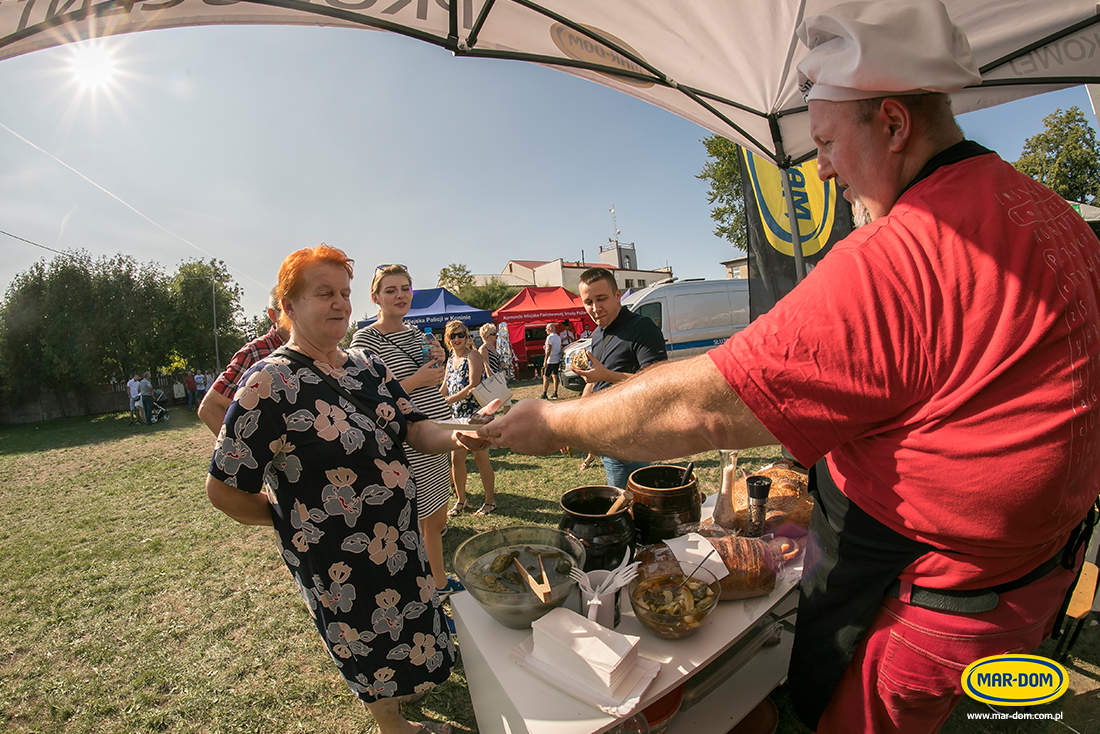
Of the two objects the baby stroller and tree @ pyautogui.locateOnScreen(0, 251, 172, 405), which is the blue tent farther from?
tree @ pyautogui.locateOnScreen(0, 251, 172, 405)

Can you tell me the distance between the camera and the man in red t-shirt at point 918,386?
2.80ft

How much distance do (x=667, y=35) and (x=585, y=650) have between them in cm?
293

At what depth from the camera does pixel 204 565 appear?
482 centimetres

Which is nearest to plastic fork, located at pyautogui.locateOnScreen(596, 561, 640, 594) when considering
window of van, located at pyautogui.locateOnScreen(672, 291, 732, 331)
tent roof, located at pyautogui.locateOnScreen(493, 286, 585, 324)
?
window of van, located at pyautogui.locateOnScreen(672, 291, 732, 331)

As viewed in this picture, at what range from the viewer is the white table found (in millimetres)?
1209

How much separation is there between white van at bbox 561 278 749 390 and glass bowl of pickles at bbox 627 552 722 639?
10.7 meters

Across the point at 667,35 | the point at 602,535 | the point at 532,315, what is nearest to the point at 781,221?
the point at 667,35

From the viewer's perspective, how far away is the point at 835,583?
121 centimetres

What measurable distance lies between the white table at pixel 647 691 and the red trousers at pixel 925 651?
0.39 metres

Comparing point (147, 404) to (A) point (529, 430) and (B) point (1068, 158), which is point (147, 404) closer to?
(A) point (529, 430)

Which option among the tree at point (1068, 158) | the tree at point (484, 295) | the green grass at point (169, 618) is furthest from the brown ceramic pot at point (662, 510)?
the tree at point (484, 295)

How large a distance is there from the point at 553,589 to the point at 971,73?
1.70m

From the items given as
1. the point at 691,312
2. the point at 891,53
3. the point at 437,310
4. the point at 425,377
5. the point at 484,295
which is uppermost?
the point at 484,295

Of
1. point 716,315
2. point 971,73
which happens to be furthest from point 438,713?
point 716,315
